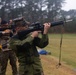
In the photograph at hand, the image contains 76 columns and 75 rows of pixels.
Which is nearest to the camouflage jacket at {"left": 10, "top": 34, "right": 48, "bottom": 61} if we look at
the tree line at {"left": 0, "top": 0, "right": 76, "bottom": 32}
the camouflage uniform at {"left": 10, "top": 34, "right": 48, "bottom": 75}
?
the camouflage uniform at {"left": 10, "top": 34, "right": 48, "bottom": 75}

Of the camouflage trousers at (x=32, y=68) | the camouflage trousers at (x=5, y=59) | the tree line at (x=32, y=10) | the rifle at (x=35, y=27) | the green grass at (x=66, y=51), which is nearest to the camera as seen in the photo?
the rifle at (x=35, y=27)

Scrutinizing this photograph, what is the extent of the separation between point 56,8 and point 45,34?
216 ft

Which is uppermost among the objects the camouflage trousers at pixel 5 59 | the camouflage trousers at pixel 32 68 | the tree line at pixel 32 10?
the camouflage trousers at pixel 32 68

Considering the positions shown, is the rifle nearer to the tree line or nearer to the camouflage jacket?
the camouflage jacket

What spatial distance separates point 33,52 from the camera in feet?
19.6

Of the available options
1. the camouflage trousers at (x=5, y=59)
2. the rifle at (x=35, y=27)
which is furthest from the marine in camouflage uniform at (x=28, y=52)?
the camouflage trousers at (x=5, y=59)

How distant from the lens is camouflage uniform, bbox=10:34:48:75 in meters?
5.90

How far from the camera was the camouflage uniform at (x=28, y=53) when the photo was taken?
590 cm

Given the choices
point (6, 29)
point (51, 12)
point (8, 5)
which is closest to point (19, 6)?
point (8, 5)

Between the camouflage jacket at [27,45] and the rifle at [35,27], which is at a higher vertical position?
the rifle at [35,27]

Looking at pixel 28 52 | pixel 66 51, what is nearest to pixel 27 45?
pixel 28 52

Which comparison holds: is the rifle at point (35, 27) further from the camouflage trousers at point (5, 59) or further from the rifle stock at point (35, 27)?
the camouflage trousers at point (5, 59)

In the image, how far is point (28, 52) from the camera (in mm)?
5969

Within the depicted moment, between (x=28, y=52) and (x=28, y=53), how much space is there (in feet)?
0.07
